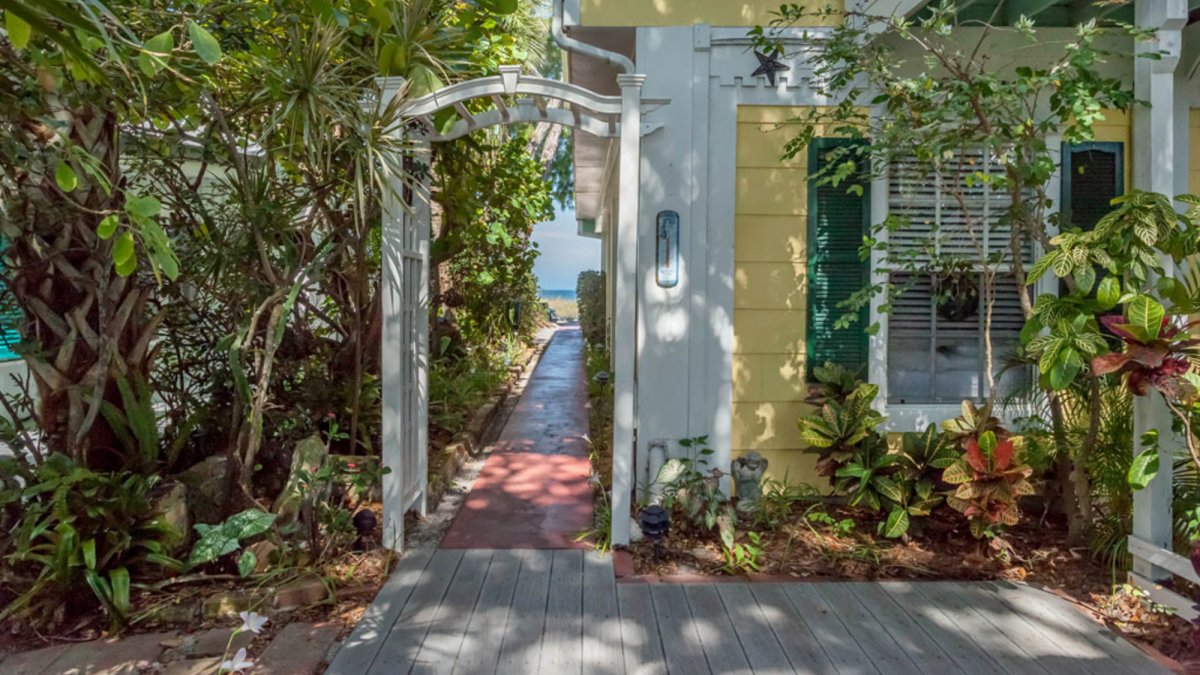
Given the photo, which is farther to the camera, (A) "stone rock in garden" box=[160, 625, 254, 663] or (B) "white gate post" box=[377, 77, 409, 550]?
(B) "white gate post" box=[377, 77, 409, 550]

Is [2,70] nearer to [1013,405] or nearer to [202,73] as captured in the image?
[202,73]

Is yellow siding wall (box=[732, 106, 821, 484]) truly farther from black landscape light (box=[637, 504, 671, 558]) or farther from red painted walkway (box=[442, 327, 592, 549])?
red painted walkway (box=[442, 327, 592, 549])

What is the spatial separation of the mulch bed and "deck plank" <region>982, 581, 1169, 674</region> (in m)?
0.08

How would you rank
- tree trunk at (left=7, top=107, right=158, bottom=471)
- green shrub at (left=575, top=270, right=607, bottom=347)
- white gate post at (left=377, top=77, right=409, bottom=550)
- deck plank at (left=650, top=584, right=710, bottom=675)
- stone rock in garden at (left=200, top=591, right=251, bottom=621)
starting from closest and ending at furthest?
deck plank at (left=650, top=584, right=710, bottom=675)
stone rock in garden at (left=200, top=591, right=251, bottom=621)
tree trunk at (left=7, top=107, right=158, bottom=471)
white gate post at (left=377, top=77, right=409, bottom=550)
green shrub at (left=575, top=270, right=607, bottom=347)

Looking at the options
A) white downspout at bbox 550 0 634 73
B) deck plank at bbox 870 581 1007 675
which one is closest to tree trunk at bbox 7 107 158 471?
white downspout at bbox 550 0 634 73

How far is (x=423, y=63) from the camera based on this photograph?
3.76 meters

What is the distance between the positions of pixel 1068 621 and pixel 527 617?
2.24m

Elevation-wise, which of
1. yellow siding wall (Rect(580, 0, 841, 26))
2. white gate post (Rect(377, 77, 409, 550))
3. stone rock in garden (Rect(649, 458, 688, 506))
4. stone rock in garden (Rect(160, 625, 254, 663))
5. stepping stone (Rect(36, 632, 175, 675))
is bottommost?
stepping stone (Rect(36, 632, 175, 675))

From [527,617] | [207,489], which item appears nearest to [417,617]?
[527,617]

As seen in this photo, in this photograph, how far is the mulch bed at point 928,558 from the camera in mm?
3453

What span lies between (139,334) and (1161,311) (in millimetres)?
4471

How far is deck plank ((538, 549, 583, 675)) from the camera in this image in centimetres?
279

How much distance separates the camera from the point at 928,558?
376 centimetres

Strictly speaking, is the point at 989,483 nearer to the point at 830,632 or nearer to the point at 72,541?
the point at 830,632
